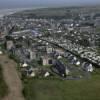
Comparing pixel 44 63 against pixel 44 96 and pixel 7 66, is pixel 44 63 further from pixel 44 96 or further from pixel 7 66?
pixel 44 96

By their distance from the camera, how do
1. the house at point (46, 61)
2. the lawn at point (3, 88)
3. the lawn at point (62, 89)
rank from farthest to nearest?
the house at point (46, 61), the lawn at point (3, 88), the lawn at point (62, 89)

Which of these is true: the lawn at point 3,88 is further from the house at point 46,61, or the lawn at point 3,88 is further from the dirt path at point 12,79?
the house at point 46,61

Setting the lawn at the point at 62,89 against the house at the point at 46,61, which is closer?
the lawn at the point at 62,89

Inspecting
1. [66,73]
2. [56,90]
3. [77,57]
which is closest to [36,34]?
[77,57]

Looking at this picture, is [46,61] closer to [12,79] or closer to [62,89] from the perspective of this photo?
[12,79]

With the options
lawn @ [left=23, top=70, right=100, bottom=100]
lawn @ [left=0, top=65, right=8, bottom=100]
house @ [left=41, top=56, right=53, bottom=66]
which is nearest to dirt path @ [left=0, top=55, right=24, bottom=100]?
lawn @ [left=0, top=65, right=8, bottom=100]

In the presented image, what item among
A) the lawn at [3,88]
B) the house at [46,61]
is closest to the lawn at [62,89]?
the lawn at [3,88]
